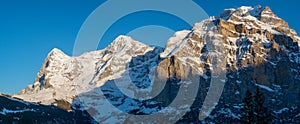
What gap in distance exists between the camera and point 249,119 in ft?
202

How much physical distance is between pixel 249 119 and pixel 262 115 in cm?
177

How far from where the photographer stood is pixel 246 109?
6256 cm

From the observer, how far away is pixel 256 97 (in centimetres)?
6184

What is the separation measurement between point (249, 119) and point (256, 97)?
10.0 ft

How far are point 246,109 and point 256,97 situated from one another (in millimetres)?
2159

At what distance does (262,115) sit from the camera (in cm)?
6100

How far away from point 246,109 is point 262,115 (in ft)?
8.01

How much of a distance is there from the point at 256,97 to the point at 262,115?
2508mm
